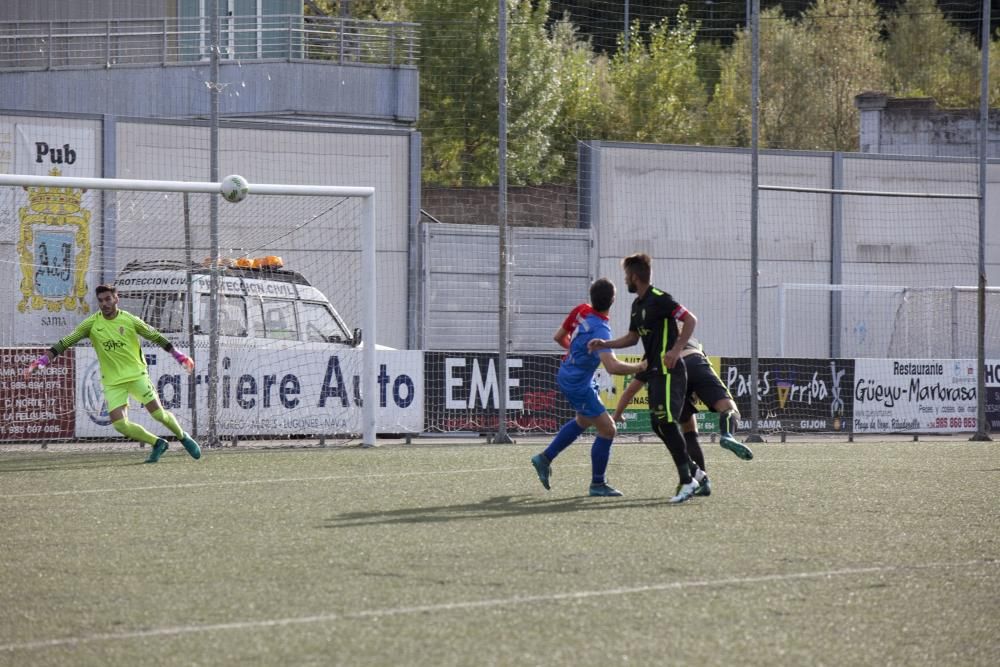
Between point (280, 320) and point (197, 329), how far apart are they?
1089 millimetres

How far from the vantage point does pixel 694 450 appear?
414 inches

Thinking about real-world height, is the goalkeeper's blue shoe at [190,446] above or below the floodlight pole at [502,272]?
below

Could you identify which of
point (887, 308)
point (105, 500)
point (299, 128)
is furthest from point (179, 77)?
point (105, 500)

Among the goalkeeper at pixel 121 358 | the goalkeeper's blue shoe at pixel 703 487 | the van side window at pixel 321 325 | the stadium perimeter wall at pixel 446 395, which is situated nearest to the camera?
the goalkeeper's blue shoe at pixel 703 487

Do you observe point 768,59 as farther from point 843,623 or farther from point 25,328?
point 843,623

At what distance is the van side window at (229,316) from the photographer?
16.9m

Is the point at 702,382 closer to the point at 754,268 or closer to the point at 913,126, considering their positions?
the point at 754,268

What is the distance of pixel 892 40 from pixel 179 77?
3157 centimetres

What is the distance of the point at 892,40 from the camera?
50.2 m

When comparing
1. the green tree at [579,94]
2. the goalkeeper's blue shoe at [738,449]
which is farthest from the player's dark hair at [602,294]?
the green tree at [579,94]

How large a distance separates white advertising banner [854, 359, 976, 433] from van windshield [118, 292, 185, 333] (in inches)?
385

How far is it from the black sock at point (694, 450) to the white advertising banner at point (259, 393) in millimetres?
7077

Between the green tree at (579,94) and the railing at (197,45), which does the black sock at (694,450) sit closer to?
the railing at (197,45)

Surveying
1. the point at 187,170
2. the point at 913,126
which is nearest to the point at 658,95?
the point at 913,126
